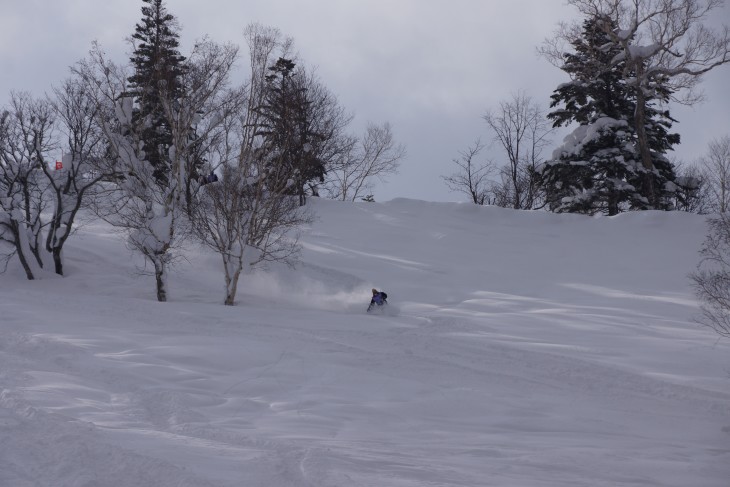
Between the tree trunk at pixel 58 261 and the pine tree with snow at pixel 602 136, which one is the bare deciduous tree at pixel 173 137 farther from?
the pine tree with snow at pixel 602 136

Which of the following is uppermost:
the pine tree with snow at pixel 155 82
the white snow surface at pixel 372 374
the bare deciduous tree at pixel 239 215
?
the pine tree with snow at pixel 155 82

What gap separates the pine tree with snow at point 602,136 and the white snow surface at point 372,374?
4.29 meters

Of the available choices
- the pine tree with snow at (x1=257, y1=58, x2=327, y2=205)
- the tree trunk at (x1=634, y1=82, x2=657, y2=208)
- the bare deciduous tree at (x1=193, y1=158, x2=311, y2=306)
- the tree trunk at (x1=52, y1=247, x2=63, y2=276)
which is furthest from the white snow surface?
the pine tree with snow at (x1=257, y1=58, x2=327, y2=205)

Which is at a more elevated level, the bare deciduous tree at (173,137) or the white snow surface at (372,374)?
the bare deciduous tree at (173,137)

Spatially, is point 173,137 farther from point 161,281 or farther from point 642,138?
point 642,138

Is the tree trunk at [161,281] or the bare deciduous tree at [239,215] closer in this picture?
the bare deciduous tree at [239,215]

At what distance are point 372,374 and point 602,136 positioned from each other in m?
23.1

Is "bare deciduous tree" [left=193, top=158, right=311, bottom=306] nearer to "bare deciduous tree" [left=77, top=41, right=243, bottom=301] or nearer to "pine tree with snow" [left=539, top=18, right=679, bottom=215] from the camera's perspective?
"bare deciduous tree" [left=77, top=41, right=243, bottom=301]

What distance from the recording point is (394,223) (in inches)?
1356

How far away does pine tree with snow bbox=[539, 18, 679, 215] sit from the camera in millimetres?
30859

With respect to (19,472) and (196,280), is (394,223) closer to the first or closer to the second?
(196,280)

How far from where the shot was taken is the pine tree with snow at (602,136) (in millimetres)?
30859

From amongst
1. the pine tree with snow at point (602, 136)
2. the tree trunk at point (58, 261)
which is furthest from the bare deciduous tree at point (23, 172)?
the pine tree with snow at point (602, 136)

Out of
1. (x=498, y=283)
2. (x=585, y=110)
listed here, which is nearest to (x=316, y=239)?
(x=498, y=283)
